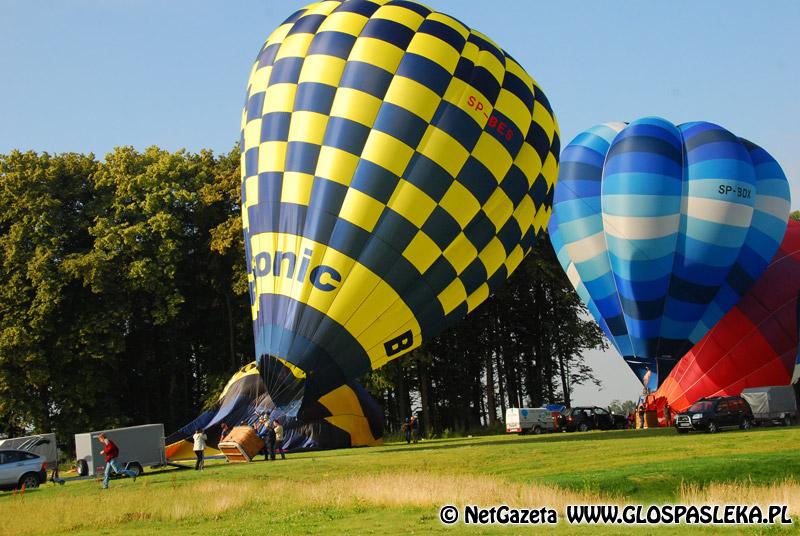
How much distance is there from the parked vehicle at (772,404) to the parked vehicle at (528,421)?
339 inches

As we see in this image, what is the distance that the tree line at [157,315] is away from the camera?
139 feet

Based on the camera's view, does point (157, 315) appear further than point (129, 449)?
Yes

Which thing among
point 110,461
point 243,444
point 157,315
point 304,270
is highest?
point 157,315

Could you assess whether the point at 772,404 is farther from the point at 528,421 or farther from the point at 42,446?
the point at 42,446

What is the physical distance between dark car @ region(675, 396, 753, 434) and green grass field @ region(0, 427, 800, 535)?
7.13m

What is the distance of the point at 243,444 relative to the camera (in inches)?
1097

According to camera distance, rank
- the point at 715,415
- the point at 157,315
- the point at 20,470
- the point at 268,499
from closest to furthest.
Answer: the point at 268,499
the point at 20,470
the point at 715,415
the point at 157,315

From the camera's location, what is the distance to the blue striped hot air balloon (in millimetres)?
34469

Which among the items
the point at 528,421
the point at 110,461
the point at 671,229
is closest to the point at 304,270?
the point at 110,461

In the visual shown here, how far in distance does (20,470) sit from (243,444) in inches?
235

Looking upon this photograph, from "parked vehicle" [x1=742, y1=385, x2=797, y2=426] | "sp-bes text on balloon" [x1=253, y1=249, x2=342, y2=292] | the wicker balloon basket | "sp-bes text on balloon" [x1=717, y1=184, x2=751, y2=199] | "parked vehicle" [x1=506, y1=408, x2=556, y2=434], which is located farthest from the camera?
"parked vehicle" [x1=506, y1=408, x2=556, y2=434]

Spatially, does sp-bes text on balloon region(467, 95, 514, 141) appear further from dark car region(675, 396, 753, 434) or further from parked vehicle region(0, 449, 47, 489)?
→ parked vehicle region(0, 449, 47, 489)

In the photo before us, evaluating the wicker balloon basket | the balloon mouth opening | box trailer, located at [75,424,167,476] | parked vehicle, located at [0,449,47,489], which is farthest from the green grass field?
the wicker balloon basket

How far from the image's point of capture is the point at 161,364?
4978cm
